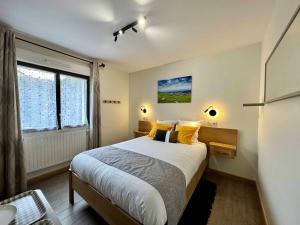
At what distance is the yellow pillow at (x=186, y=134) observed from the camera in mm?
2492

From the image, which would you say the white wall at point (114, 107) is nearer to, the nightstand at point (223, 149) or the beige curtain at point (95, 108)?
the beige curtain at point (95, 108)

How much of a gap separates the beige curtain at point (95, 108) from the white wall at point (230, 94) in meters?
1.69

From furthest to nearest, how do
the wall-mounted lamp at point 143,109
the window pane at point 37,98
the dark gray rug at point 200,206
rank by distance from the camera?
the wall-mounted lamp at point 143,109 → the window pane at point 37,98 → the dark gray rug at point 200,206

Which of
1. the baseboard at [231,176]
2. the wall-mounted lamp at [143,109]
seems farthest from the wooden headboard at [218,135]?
the wall-mounted lamp at [143,109]

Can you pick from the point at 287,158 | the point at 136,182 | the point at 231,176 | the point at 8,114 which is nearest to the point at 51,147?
the point at 8,114

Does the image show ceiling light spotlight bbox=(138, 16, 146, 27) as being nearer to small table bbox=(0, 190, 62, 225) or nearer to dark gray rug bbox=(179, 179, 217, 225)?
small table bbox=(0, 190, 62, 225)

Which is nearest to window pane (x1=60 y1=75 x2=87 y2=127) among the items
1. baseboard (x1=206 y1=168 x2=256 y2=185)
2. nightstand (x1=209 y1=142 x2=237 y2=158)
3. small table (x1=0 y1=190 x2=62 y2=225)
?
small table (x1=0 y1=190 x2=62 y2=225)

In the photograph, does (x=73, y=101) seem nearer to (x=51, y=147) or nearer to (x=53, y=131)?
(x=53, y=131)

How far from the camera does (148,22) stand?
178 cm

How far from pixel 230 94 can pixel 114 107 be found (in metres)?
2.74

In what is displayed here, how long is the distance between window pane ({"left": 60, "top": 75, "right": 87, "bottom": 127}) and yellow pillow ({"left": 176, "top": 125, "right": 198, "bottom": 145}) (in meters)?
2.11

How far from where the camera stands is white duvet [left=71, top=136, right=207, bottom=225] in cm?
108

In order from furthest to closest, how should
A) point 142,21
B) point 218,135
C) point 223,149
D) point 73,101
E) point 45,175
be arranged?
point 73,101, point 218,135, point 45,175, point 223,149, point 142,21

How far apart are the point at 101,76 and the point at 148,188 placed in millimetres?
2975
